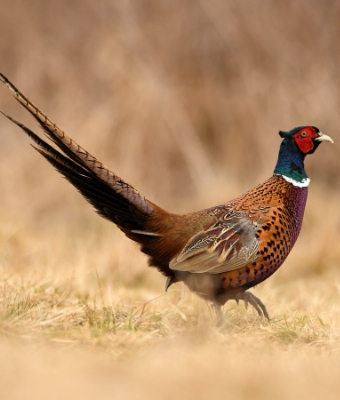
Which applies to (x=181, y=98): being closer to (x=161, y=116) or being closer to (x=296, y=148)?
(x=161, y=116)

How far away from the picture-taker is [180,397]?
250 centimetres

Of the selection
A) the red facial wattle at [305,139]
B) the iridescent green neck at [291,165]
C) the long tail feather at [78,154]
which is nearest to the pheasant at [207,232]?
the long tail feather at [78,154]

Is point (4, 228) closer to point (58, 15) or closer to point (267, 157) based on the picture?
point (267, 157)

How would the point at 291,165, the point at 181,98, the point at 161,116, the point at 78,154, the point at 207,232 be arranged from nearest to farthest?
1. the point at 78,154
2. the point at 207,232
3. the point at 291,165
4. the point at 161,116
5. the point at 181,98

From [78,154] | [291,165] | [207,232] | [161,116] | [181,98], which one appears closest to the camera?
[78,154]

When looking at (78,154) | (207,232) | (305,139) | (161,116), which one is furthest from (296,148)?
(161,116)

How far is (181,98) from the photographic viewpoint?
1000cm

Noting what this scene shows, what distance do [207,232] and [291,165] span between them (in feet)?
2.39

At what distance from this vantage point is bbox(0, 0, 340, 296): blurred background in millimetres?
9203

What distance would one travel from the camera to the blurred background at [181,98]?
9203 millimetres

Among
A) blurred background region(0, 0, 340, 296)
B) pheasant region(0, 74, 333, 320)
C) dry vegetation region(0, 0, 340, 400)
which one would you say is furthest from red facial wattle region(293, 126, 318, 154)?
blurred background region(0, 0, 340, 296)

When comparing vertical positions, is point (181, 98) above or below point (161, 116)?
above

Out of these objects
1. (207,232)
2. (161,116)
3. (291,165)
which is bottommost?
(207,232)

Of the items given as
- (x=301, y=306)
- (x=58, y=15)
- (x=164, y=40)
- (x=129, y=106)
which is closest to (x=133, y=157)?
(x=129, y=106)
